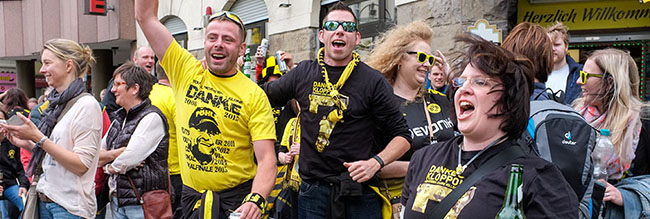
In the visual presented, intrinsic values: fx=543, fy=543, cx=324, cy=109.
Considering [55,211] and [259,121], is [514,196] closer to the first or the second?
[259,121]

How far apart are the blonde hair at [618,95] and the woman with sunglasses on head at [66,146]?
334 cm

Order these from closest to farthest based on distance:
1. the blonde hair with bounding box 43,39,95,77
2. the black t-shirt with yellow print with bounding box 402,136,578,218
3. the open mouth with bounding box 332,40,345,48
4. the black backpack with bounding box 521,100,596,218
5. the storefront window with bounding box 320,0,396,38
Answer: the black t-shirt with yellow print with bounding box 402,136,578,218, the black backpack with bounding box 521,100,596,218, the open mouth with bounding box 332,40,345,48, the blonde hair with bounding box 43,39,95,77, the storefront window with bounding box 320,0,396,38

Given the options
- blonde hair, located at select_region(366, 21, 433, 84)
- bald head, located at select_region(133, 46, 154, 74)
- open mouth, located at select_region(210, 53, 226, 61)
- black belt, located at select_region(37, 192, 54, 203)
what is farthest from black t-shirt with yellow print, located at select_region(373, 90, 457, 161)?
bald head, located at select_region(133, 46, 154, 74)

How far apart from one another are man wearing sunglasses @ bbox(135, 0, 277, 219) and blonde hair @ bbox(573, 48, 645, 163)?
2.00 meters

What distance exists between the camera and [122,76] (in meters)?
4.44

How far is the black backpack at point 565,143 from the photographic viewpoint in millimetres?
2416

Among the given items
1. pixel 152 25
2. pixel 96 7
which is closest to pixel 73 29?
pixel 96 7

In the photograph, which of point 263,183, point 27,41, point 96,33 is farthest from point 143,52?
point 27,41

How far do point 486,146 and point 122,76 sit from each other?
A: 332 centimetres

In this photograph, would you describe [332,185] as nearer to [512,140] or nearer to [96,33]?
[512,140]

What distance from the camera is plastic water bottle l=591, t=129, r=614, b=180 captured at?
9.77 ft

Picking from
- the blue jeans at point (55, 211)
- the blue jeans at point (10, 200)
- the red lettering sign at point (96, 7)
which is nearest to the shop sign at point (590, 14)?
the blue jeans at point (55, 211)

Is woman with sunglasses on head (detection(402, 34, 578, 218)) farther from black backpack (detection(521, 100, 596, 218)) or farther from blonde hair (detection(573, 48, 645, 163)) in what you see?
blonde hair (detection(573, 48, 645, 163))

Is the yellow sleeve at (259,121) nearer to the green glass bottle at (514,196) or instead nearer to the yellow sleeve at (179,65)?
the yellow sleeve at (179,65)
